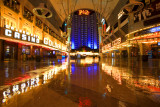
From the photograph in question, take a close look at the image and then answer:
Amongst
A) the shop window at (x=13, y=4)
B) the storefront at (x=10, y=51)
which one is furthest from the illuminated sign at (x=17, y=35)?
the shop window at (x=13, y=4)

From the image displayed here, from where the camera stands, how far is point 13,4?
19.0 meters

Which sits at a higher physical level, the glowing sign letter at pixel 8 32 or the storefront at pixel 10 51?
the glowing sign letter at pixel 8 32

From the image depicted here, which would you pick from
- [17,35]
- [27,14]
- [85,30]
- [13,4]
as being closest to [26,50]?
[27,14]

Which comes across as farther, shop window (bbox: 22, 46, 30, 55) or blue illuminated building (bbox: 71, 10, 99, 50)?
blue illuminated building (bbox: 71, 10, 99, 50)

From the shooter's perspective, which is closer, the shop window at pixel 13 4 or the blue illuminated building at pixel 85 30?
the shop window at pixel 13 4

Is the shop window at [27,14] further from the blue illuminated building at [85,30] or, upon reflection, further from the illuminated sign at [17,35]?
the blue illuminated building at [85,30]

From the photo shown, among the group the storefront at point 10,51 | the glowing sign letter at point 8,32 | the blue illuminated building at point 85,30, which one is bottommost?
the storefront at point 10,51

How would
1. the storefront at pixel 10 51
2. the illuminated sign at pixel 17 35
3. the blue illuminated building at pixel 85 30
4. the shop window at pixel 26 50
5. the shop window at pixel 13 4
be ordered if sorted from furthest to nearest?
the blue illuminated building at pixel 85 30 → the shop window at pixel 26 50 → the storefront at pixel 10 51 → the shop window at pixel 13 4 → the illuminated sign at pixel 17 35

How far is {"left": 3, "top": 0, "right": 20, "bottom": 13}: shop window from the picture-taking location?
17459mm

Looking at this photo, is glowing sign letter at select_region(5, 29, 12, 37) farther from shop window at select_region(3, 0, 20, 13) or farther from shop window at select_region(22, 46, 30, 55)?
shop window at select_region(22, 46, 30, 55)

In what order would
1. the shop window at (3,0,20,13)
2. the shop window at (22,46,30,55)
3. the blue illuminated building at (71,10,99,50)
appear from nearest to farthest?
the shop window at (3,0,20,13), the shop window at (22,46,30,55), the blue illuminated building at (71,10,99,50)

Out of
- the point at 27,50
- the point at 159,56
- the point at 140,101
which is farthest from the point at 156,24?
the point at 27,50

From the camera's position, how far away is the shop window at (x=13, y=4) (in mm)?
17459

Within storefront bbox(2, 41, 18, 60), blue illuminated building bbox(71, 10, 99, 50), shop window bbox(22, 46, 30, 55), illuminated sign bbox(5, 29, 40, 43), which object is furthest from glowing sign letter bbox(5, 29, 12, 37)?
blue illuminated building bbox(71, 10, 99, 50)
